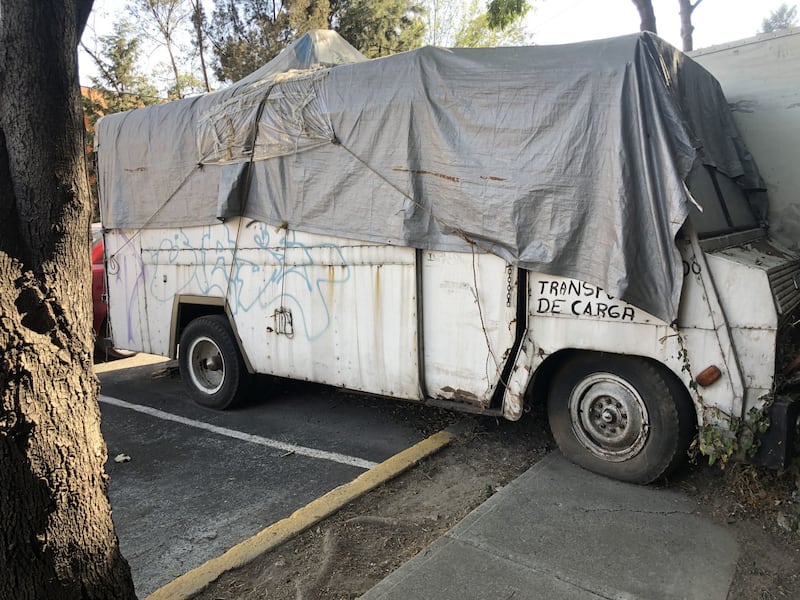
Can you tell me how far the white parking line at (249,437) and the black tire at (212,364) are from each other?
14.5 inches

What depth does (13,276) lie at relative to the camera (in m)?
2.08

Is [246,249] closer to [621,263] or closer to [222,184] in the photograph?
[222,184]

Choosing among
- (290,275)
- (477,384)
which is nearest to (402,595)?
(477,384)

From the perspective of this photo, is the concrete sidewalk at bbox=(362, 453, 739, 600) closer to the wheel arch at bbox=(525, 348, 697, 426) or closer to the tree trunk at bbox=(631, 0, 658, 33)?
the wheel arch at bbox=(525, 348, 697, 426)

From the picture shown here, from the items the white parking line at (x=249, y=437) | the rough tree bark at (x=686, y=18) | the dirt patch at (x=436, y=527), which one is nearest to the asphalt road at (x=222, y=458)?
the white parking line at (x=249, y=437)

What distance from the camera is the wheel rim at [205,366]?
6363 millimetres

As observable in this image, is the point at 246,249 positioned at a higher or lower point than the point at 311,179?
lower

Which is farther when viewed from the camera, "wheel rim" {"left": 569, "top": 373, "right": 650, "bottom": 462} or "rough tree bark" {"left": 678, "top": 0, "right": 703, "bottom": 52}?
"rough tree bark" {"left": 678, "top": 0, "right": 703, "bottom": 52}

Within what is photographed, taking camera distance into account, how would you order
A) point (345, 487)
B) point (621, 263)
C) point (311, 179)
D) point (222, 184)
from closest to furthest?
1. point (621, 263)
2. point (345, 487)
3. point (311, 179)
4. point (222, 184)

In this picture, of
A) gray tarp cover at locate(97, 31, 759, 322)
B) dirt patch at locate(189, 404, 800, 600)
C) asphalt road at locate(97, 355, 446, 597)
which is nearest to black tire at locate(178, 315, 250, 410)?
asphalt road at locate(97, 355, 446, 597)

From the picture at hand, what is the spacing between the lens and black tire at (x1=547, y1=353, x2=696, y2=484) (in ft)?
Result: 12.3

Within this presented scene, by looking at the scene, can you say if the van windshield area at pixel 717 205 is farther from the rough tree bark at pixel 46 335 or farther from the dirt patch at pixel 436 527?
the rough tree bark at pixel 46 335

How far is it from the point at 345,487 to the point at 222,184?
10.0ft

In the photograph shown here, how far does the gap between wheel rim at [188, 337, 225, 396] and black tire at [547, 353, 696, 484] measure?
362 centimetres
